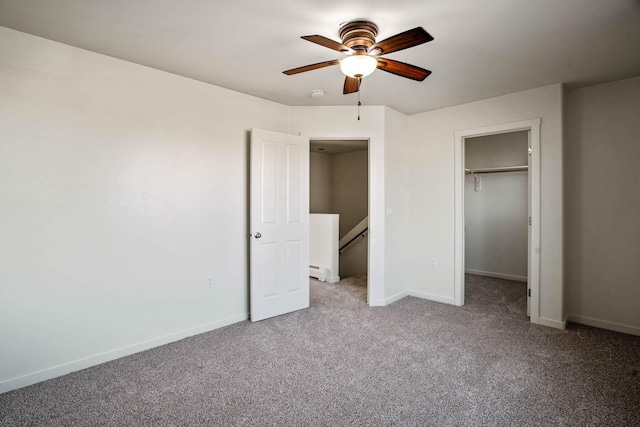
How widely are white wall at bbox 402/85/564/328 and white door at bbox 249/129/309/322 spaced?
1423 mm

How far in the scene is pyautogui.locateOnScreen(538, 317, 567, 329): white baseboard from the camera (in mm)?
3205

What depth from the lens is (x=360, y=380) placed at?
2273 millimetres

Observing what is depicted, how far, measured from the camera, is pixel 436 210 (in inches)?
161

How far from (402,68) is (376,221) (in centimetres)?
204

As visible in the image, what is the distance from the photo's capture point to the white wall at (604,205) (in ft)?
10.2

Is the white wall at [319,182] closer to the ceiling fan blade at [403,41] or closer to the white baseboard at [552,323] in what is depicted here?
the white baseboard at [552,323]

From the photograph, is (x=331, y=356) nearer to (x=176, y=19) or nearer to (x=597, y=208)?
(x=176, y=19)

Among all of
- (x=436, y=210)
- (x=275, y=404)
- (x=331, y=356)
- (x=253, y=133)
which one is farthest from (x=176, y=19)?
(x=436, y=210)

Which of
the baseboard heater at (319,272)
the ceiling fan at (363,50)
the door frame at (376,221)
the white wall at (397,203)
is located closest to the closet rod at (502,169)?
the white wall at (397,203)

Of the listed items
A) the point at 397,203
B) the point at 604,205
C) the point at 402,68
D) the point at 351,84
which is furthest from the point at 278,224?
the point at 604,205

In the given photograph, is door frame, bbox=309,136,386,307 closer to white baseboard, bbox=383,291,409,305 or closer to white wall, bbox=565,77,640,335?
white baseboard, bbox=383,291,409,305

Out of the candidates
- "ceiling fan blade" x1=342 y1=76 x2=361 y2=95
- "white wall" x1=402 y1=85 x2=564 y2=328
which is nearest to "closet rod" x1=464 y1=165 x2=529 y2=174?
"white wall" x1=402 y1=85 x2=564 y2=328

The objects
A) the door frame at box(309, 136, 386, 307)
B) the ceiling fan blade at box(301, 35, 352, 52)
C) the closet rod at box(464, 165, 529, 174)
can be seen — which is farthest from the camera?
the closet rod at box(464, 165, 529, 174)

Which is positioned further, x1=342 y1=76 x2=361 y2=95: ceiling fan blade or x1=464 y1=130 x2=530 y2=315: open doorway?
x1=464 y1=130 x2=530 y2=315: open doorway
